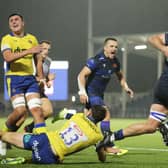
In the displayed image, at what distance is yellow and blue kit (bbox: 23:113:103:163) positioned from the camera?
25.0ft

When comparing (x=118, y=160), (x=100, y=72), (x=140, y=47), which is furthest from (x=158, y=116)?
(x=140, y=47)

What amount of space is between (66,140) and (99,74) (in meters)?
3.27

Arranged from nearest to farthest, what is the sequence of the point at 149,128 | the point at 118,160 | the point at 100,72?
1. the point at 149,128
2. the point at 118,160
3. the point at 100,72

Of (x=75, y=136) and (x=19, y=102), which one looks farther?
(x=19, y=102)

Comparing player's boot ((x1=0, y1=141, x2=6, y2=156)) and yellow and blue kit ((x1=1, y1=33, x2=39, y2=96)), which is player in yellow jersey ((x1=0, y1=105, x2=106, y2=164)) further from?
yellow and blue kit ((x1=1, y1=33, x2=39, y2=96))

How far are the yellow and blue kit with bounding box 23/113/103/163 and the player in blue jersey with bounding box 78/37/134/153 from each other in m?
2.64

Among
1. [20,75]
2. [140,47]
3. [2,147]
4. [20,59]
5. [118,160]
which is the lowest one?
[140,47]

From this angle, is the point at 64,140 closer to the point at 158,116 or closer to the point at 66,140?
the point at 66,140

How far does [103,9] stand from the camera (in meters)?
41.9

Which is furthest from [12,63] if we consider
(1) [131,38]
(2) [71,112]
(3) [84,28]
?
(3) [84,28]

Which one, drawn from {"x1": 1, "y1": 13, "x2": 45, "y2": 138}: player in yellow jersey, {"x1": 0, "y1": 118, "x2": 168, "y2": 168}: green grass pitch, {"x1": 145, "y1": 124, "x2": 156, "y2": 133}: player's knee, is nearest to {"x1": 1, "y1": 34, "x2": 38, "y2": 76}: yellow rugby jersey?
{"x1": 1, "y1": 13, "x2": 45, "y2": 138}: player in yellow jersey

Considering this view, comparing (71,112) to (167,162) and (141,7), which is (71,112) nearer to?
(167,162)

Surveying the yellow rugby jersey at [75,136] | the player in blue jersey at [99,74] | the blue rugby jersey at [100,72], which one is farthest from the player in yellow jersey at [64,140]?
the blue rugby jersey at [100,72]

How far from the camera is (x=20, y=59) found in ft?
29.9
